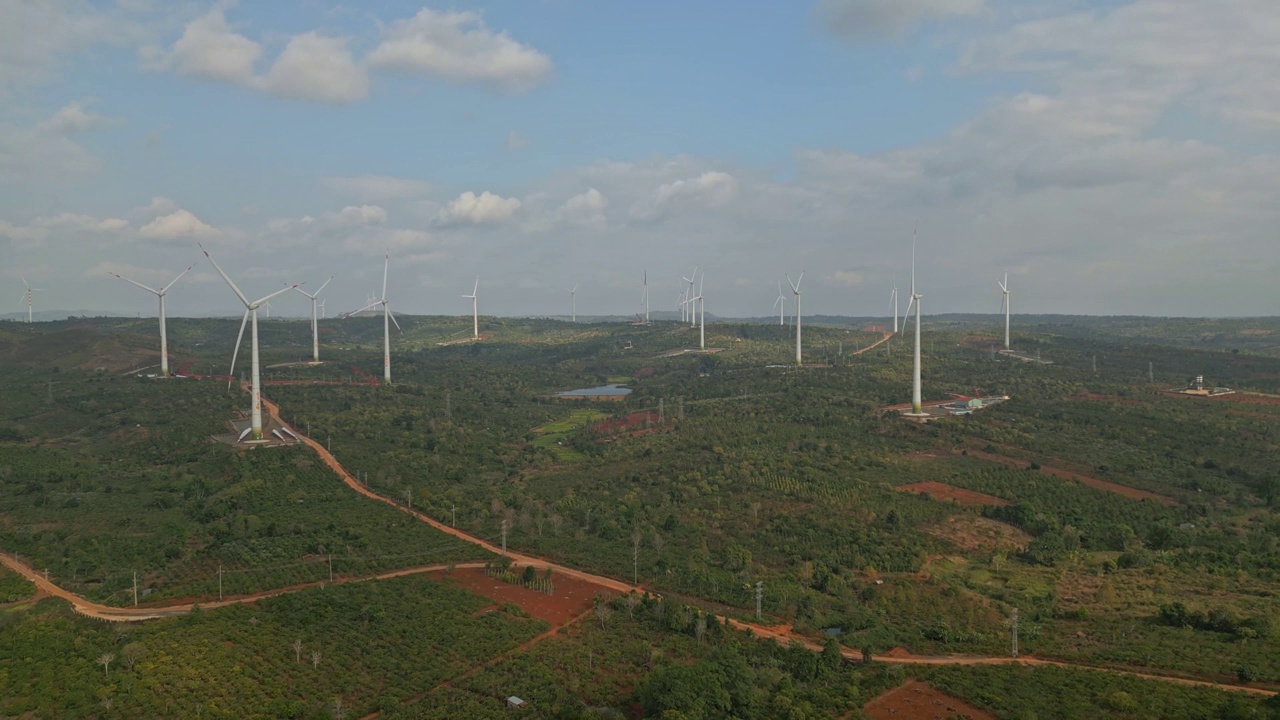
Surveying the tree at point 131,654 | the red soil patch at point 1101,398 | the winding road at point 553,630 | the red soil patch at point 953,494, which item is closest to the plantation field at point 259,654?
the tree at point 131,654

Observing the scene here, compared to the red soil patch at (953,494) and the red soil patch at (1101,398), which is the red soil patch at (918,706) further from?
the red soil patch at (1101,398)

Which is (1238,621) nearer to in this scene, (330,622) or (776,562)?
(776,562)

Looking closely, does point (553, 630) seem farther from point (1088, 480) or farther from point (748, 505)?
point (1088, 480)

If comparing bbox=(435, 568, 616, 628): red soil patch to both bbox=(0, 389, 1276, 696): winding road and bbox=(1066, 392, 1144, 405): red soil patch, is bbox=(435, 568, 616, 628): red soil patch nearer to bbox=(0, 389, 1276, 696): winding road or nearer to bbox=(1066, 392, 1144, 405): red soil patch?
bbox=(0, 389, 1276, 696): winding road

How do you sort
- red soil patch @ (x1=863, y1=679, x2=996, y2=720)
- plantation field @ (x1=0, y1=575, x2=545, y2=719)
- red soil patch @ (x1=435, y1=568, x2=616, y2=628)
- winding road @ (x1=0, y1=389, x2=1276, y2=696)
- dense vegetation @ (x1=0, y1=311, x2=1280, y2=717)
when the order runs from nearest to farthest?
red soil patch @ (x1=863, y1=679, x2=996, y2=720) → plantation field @ (x1=0, y1=575, x2=545, y2=719) → winding road @ (x1=0, y1=389, x2=1276, y2=696) → dense vegetation @ (x1=0, y1=311, x2=1280, y2=717) → red soil patch @ (x1=435, y1=568, x2=616, y2=628)

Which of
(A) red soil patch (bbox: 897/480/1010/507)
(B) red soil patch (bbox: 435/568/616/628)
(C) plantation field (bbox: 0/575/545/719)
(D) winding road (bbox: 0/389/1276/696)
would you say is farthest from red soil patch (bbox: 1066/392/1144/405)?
(C) plantation field (bbox: 0/575/545/719)
